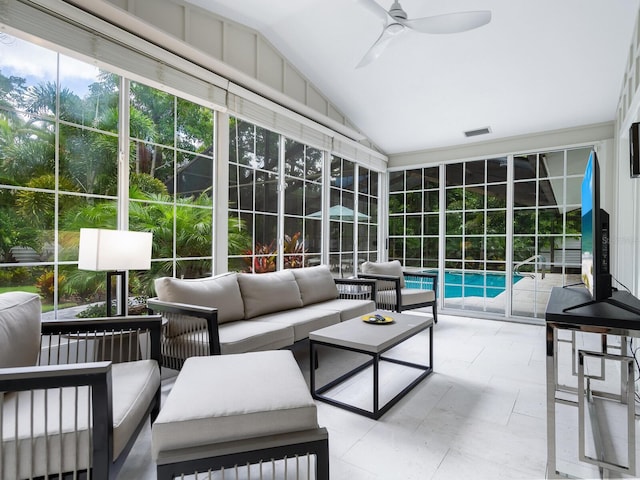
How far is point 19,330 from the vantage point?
1.46m

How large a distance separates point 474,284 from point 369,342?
3.67 m

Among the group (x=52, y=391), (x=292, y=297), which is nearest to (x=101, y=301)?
(x=52, y=391)

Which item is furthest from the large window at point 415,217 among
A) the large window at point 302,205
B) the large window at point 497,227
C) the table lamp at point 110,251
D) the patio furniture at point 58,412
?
the patio furniture at point 58,412

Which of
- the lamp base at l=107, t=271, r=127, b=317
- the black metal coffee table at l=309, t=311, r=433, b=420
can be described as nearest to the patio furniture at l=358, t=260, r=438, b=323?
the black metal coffee table at l=309, t=311, r=433, b=420

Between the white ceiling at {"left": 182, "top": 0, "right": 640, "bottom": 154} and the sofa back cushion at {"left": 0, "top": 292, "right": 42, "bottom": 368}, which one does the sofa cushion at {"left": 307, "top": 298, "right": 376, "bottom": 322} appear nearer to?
the sofa back cushion at {"left": 0, "top": 292, "right": 42, "bottom": 368}

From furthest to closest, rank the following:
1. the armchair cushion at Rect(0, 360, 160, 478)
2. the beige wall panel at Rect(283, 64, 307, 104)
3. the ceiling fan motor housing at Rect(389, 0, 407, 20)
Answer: the beige wall panel at Rect(283, 64, 307, 104), the ceiling fan motor housing at Rect(389, 0, 407, 20), the armchair cushion at Rect(0, 360, 160, 478)

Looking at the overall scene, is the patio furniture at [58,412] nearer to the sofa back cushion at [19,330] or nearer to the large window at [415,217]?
the sofa back cushion at [19,330]

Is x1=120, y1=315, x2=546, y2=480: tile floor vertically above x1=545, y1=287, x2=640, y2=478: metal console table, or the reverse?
x1=545, y1=287, x2=640, y2=478: metal console table

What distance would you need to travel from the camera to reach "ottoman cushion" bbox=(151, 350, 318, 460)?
119 cm

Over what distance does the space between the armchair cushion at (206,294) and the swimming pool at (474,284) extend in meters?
3.71

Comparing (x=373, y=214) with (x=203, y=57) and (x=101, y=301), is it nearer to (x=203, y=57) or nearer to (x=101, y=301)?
(x=203, y=57)

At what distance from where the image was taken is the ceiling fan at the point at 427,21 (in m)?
2.24

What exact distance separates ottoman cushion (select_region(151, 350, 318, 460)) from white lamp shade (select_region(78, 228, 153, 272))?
90cm

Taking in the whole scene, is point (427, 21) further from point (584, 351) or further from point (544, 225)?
point (544, 225)
